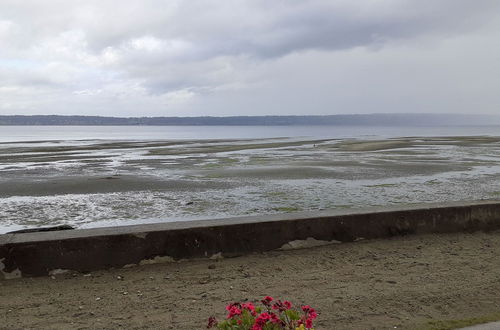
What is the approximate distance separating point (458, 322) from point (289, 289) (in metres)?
1.55

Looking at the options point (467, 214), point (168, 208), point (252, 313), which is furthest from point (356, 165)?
point (252, 313)

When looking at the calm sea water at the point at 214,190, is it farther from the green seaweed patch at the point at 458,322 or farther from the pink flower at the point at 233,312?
the pink flower at the point at 233,312

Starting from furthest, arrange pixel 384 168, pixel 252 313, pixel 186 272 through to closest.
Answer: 1. pixel 384 168
2. pixel 186 272
3. pixel 252 313

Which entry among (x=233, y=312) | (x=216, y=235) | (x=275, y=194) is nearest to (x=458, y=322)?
(x=233, y=312)

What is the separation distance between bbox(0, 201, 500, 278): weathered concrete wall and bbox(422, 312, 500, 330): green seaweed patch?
7.63ft

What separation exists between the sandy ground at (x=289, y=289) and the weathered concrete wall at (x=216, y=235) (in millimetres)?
150

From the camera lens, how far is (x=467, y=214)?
6566 millimetres

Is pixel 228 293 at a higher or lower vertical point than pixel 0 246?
lower

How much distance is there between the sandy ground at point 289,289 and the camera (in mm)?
3889

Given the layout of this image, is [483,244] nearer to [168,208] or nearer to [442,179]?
[168,208]

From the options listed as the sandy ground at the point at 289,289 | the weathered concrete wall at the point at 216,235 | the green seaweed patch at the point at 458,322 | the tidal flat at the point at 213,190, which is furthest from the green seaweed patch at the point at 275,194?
the green seaweed patch at the point at 458,322

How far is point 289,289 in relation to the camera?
14.9ft

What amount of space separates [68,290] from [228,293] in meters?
1.62

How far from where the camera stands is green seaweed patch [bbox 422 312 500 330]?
3611mm
